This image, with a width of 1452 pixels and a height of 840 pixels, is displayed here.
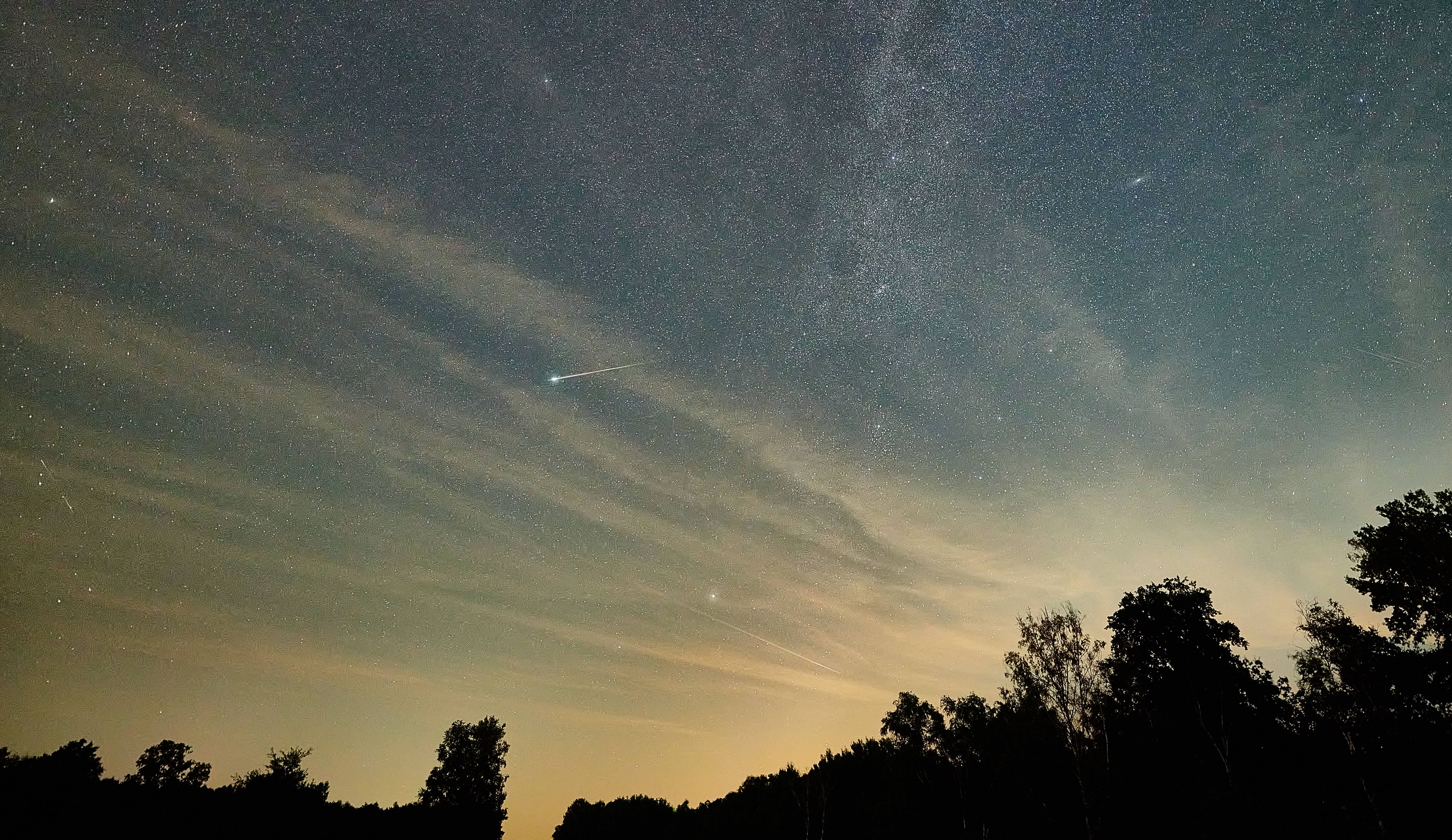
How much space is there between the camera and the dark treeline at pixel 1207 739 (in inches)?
1385

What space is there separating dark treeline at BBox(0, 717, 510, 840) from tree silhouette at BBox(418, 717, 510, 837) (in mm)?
103

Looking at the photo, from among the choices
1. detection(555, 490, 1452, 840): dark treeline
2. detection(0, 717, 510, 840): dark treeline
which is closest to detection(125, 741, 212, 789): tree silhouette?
detection(0, 717, 510, 840): dark treeline

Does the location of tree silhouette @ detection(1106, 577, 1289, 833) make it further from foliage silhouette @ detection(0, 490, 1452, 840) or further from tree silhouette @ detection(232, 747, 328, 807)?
tree silhouette @ detection(232, 747, 328, 807)

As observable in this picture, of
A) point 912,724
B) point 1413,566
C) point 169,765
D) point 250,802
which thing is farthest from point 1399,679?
point 169,765

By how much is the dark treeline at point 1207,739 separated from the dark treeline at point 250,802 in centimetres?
3819

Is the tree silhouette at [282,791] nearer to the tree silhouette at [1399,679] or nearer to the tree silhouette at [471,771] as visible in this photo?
the tree silhouette at [471,771]

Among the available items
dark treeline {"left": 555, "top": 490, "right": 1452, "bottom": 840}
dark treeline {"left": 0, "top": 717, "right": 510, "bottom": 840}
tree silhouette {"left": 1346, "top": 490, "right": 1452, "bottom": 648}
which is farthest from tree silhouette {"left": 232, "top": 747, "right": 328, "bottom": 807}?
tree silhouette {"left": 1346, "top": 490, "right": 1452, "bottom": 648}

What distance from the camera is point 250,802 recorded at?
48906mm

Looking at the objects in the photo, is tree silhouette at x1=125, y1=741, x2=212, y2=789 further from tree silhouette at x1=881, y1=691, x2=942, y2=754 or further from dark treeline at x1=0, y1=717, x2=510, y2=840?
tree silhouette at x1=881, y1=691, x2=942, y2=754

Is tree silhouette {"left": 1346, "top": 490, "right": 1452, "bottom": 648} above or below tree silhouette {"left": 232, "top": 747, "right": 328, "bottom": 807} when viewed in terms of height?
above

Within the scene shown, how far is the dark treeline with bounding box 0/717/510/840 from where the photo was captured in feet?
127

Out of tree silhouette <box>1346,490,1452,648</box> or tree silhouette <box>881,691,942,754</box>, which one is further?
tree silhouette <box>881,691,942,754</box>

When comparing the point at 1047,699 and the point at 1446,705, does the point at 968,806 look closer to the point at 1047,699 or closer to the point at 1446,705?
the point at 1047,699

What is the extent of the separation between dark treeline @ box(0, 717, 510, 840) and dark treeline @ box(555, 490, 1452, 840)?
38186 millimetres
